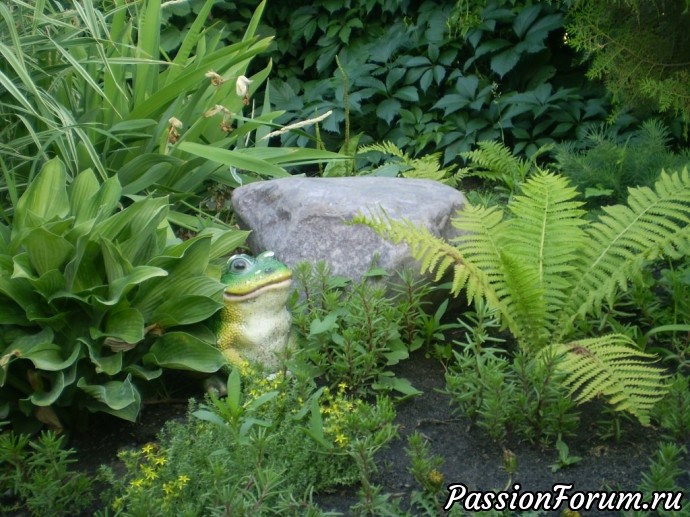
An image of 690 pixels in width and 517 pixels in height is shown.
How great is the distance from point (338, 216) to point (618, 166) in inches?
58.7

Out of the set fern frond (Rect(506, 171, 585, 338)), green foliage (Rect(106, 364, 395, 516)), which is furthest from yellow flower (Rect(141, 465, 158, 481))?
fern frond (Rect(506, 171, 585, 338))

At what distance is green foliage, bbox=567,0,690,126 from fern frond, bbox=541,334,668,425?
211cm

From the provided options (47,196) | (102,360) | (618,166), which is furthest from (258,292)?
(618,166)

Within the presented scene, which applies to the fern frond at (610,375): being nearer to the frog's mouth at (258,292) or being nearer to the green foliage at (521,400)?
the green foliage at (521,400)

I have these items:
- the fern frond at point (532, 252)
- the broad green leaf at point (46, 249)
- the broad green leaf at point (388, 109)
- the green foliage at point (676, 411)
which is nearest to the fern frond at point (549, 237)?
the fern frond at point (532, 252)

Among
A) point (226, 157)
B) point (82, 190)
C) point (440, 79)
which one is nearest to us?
point (82, 190)

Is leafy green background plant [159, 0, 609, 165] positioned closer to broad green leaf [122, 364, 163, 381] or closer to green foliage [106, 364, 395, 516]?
broad green leaf [122, 364, 163, 381]

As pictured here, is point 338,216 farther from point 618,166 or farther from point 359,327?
point 618,166

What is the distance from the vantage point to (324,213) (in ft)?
11.6

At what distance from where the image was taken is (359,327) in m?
2.96

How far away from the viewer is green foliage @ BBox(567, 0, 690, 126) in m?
4.37

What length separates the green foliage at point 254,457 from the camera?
87.2 inches

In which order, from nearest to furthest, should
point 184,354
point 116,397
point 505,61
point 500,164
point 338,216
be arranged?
point 116,397 < point 184,354 < point 338,216 < point 500,164 < point 505,61

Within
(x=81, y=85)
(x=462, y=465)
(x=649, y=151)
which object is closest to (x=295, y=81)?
(x=81, y=85)
